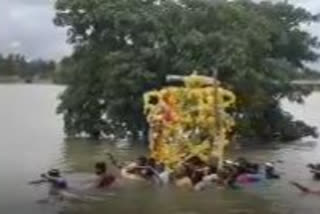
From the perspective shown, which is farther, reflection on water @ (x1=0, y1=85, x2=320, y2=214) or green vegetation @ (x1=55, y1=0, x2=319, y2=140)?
green vegetation @ (x1=55, y1=0, x2=319, y2=140)

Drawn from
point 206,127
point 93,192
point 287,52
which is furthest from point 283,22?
point 93,192

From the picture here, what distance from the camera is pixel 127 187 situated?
29.3 meters

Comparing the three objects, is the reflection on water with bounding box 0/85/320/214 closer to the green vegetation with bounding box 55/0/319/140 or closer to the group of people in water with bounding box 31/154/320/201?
the group of people in water with bounding box 31/154/320/201

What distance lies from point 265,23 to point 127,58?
6.75 meters

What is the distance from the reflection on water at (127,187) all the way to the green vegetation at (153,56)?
63.1 inches

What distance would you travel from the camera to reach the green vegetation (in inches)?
1602

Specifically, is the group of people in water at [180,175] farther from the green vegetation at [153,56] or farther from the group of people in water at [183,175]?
the green vegetation at [153,56]

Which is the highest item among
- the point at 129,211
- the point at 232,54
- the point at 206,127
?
the point at 232,54

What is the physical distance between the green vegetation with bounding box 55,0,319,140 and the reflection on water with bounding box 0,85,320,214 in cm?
160

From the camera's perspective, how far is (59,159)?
126ft

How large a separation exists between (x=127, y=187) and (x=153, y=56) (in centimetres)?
1286

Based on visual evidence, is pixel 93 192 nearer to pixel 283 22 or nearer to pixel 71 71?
pixel 71 71

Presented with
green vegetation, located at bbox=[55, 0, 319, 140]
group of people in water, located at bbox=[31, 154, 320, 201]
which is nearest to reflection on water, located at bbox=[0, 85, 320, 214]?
group of people in water, located at bbox=[31, 154, 320, 201]

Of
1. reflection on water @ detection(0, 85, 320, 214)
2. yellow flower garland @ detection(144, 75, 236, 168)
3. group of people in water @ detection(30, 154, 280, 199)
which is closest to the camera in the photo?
reflection on water @ detection(0, 85, 320, 214)
